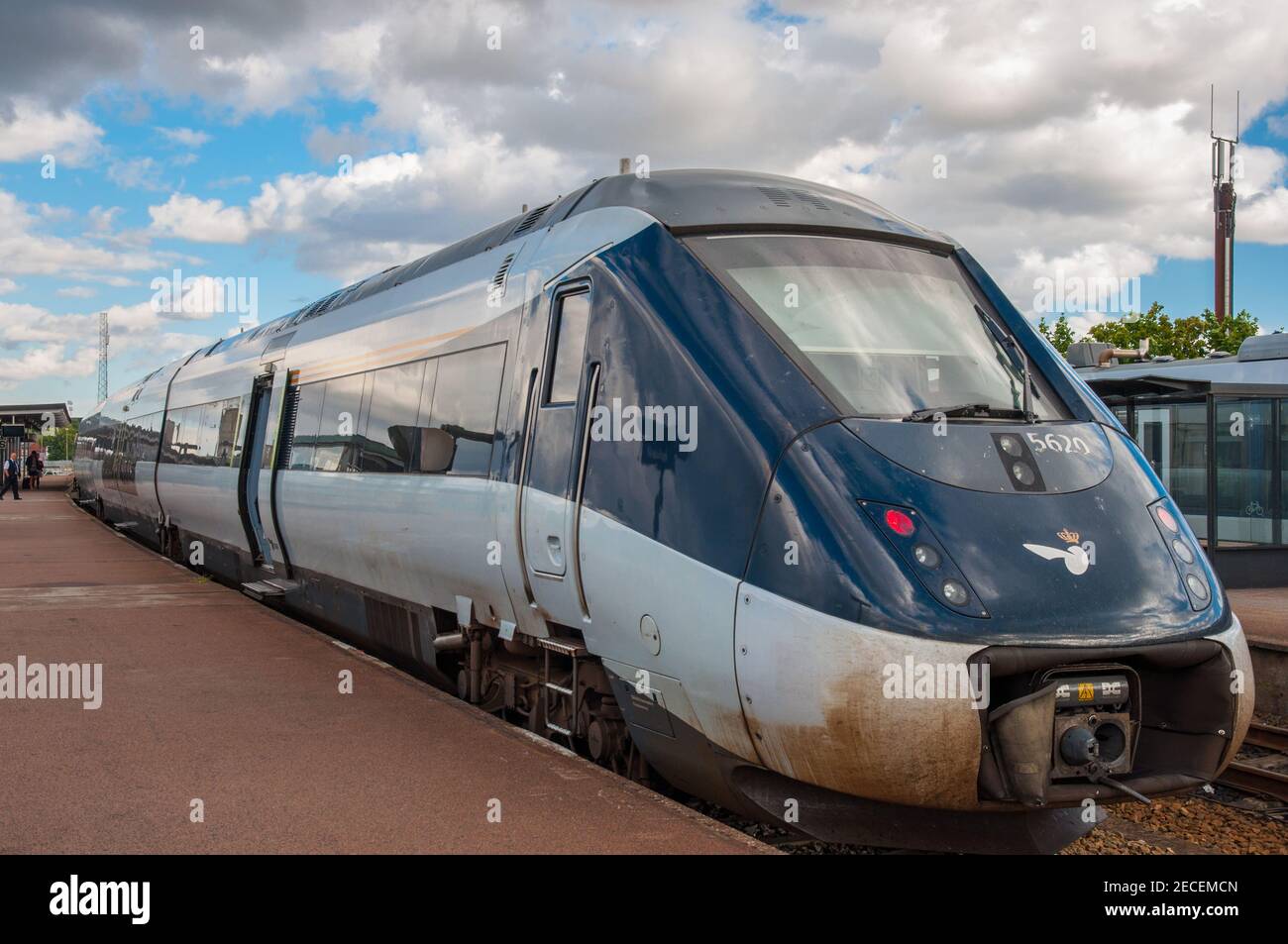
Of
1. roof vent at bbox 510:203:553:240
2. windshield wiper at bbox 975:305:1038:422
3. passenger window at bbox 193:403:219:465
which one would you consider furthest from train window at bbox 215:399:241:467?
windshield wiper at bbox 975:305:1038:422

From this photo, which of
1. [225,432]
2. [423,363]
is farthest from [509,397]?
[225,432]

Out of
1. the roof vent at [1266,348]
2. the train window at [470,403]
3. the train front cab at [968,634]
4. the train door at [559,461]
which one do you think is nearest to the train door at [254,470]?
the train window at [470,403]

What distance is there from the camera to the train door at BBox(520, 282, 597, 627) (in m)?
5.84

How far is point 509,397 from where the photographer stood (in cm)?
675

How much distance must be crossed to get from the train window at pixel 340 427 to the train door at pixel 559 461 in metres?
3.46

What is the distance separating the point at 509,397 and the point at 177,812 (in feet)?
8.85

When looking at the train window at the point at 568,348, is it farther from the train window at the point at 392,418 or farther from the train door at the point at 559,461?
the train window at the point at 392,418

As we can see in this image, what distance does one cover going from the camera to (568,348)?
6.20 meters

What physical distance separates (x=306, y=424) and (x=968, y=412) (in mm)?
7411

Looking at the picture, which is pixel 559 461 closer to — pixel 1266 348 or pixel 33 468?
pixel 1266 348

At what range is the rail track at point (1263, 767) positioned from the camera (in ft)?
23.5

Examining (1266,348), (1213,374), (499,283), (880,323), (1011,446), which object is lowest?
(1011,446)

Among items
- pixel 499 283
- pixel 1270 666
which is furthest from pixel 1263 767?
pixel 499 283
